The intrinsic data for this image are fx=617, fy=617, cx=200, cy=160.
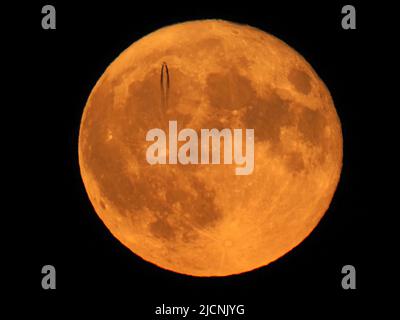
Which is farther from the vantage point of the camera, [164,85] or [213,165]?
[164,85]

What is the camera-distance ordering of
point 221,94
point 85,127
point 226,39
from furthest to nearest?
1. point 85,127
2. point 226,39
3. point 221,94

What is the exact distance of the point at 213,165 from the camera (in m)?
5.48

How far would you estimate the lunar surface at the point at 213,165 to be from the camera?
5.55 metres

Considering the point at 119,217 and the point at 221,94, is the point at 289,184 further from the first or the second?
the point at 119,217

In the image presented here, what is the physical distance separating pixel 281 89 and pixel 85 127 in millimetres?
2034

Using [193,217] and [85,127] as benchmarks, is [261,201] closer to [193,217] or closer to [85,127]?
[193,217]

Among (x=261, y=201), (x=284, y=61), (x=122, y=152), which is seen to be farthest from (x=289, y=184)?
(x=122, y=152)

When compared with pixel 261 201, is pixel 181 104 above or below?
above

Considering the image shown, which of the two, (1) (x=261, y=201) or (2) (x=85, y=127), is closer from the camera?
(1) (x=261, y=201)

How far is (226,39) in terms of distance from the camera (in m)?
5.93

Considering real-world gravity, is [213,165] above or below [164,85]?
below

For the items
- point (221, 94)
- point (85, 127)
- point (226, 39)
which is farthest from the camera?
point (85, 127)

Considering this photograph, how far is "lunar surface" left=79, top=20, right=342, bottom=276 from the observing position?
5.55 m

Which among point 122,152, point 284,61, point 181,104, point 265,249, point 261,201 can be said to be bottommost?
point 265,249
